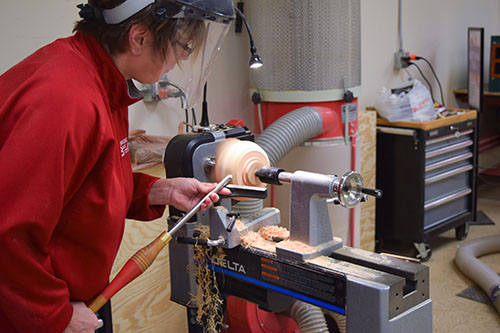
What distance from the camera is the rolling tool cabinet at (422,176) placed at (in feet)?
10.1

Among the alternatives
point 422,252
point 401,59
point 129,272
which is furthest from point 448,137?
point 129,272

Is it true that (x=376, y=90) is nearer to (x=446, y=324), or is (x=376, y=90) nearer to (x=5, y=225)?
(x=446, y=324)

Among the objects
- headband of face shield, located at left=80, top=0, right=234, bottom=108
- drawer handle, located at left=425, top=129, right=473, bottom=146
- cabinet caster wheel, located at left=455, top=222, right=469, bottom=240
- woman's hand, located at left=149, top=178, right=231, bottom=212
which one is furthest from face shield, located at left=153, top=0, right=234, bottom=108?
cabinet caster wheel, located at left=455, top=222, right=469, bottom=240

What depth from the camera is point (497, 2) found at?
5.09m

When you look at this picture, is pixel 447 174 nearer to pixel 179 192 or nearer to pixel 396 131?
pixel 396 131

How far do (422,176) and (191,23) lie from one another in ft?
7.40

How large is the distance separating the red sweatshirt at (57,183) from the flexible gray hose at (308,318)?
0.68 meters

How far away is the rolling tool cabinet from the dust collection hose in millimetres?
193

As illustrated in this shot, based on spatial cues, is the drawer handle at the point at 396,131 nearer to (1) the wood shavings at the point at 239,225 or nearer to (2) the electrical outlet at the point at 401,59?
(2) the electrical outlet at the point at 401,59

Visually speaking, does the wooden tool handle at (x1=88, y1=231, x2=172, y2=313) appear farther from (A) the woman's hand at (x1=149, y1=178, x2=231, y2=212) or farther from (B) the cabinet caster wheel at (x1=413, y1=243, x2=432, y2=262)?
(B) the cabinet caster wheel at (x1=413, y1=243, x2=432, y2=262)

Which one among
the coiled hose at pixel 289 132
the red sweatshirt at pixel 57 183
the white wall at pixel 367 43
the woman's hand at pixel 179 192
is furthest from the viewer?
the coiled hose at pixel 289 132

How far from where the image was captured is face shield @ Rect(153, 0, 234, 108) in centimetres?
107

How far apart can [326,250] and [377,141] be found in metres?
2.11

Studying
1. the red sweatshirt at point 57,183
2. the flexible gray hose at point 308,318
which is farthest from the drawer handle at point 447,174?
the red sweatshirt at point 57,183
